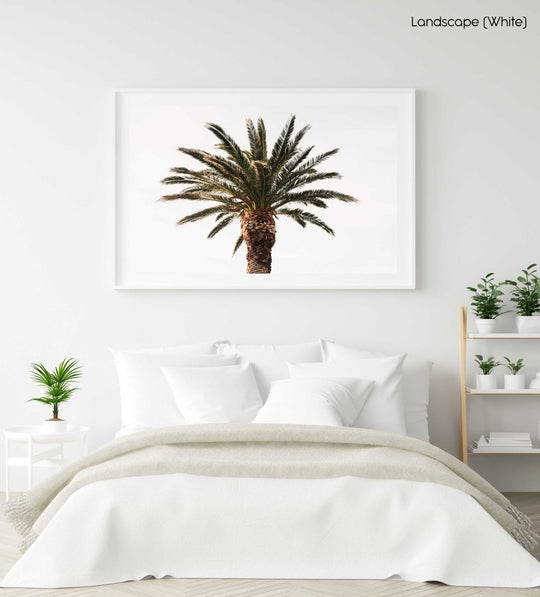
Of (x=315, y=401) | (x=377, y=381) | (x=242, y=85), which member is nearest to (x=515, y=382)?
(x=377, y=381)

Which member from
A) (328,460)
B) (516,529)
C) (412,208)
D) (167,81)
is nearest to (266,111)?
(167,81)

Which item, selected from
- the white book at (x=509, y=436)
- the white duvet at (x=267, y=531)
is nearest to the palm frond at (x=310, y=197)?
the white book at (x=509, y=436)

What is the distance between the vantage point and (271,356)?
15.7ft

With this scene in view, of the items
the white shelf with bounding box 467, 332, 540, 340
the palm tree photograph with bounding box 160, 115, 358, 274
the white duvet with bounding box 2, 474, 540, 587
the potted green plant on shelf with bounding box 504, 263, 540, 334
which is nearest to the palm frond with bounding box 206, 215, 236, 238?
the palm tree photograph with bounding box 160, 115, 358, 274

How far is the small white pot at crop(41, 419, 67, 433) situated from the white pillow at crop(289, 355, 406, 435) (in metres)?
1.32

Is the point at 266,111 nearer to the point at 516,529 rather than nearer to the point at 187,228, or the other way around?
the point at 187,228

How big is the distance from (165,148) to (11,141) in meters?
0.96

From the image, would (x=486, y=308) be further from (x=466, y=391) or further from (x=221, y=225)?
(x=221, y=225)

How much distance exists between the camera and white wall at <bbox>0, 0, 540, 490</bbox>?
506cm

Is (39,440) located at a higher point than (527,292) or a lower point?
lower

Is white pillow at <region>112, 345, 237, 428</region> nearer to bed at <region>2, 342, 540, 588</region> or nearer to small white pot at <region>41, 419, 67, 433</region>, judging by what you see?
small white pot at <region>41, 419, 67, 433</region>

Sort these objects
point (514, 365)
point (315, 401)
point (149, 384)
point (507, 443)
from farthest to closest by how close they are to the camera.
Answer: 1. point (514, 365)
2. point (507, 443)
3. point (149, 384)
4. point (315, 401)

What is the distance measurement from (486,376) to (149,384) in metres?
1.96

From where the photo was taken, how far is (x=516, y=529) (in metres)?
3.49
